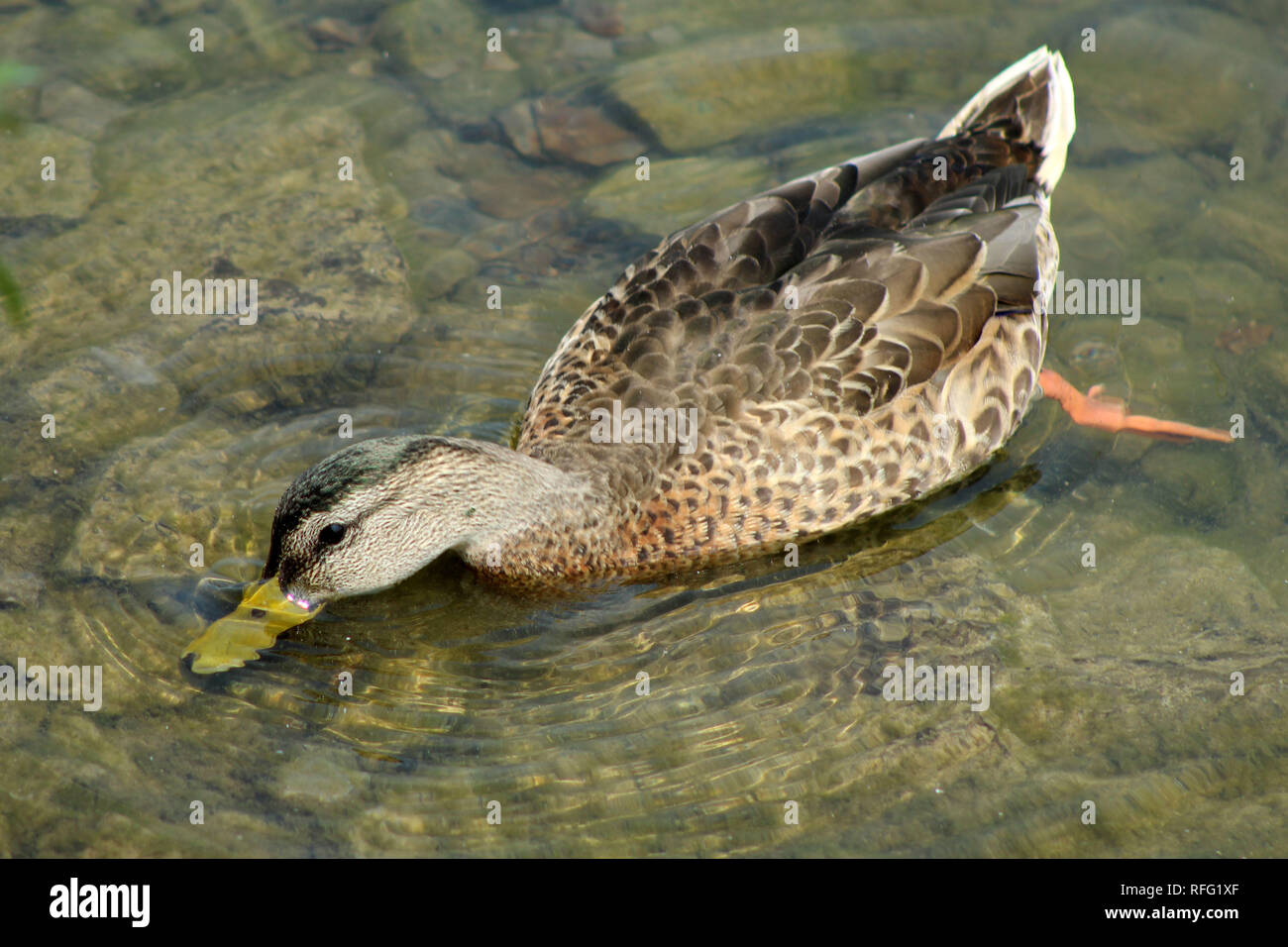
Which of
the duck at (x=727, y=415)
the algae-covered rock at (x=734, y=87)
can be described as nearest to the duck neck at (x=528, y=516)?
the duck at (x=727, y=415)

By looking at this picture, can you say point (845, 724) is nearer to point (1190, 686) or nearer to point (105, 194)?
point (1190, 686)

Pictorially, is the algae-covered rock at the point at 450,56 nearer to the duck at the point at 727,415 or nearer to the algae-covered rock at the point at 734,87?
the algae-covered rock at the point at 734,87

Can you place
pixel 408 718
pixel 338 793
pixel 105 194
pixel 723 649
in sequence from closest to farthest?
pixel 338 793, pixel 408 718, pixel 723 649, pixel 105 194

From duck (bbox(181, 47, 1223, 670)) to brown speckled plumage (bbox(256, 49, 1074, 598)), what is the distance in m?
0.01

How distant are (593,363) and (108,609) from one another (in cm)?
284

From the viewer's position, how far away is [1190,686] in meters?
6.29

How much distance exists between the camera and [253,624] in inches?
246

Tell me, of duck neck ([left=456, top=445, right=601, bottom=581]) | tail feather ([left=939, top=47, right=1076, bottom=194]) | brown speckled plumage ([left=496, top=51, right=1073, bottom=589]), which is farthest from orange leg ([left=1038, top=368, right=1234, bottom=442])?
duck neck ([left=456, top=445, right=601, bottom=581])

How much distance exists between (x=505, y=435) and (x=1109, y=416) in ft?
12.6

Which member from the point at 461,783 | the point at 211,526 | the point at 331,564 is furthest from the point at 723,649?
the point at 211,526

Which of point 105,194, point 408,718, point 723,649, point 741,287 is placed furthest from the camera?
point 105,194

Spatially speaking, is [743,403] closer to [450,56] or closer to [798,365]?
[798,365]

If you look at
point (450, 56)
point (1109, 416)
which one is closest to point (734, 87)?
point (450, 56)

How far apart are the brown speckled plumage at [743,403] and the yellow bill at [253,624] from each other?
0.35 ft
